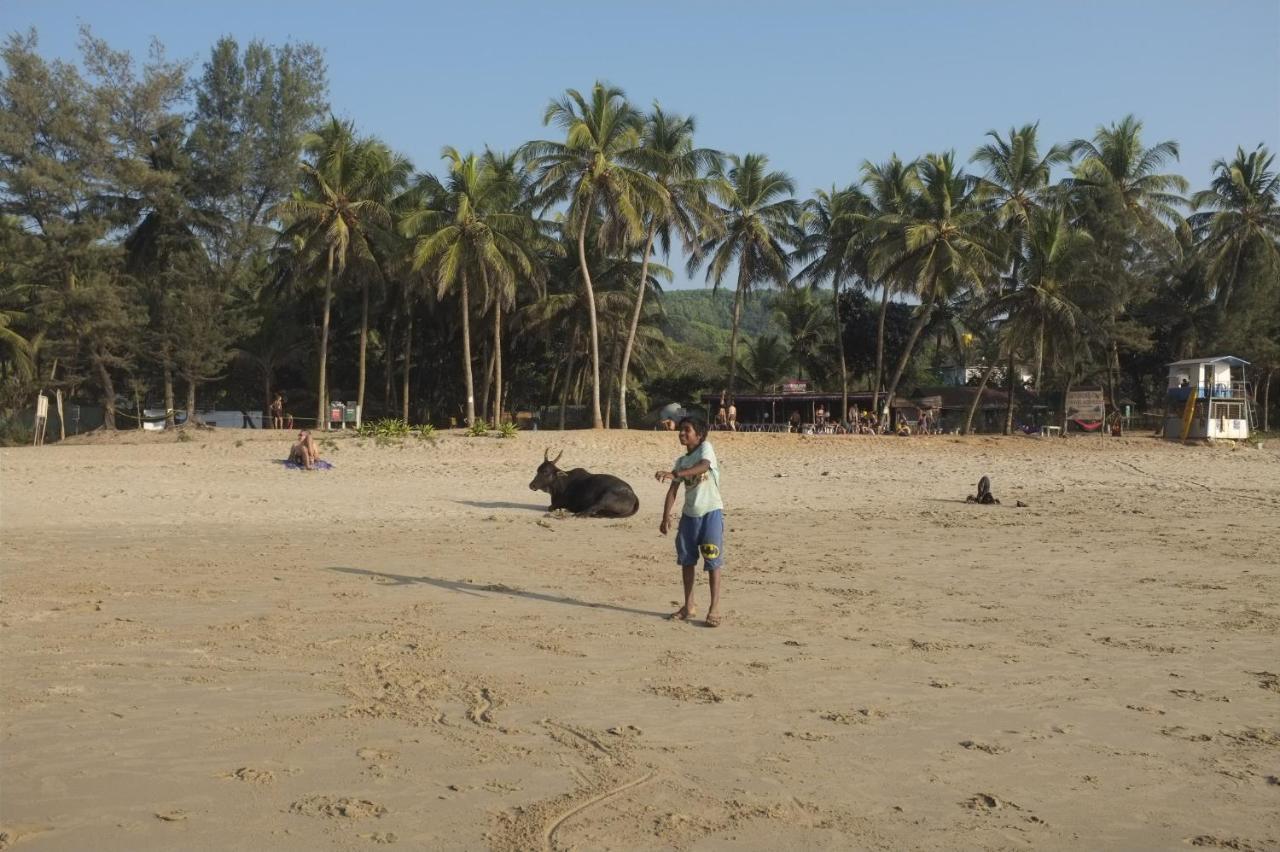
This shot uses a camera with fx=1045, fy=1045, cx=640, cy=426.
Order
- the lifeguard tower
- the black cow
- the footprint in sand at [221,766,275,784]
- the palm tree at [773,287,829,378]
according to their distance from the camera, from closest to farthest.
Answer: the footprint in sand at [221,766,275,784]
the black cow
the lifeguard tower
the palm tree at [773,287,829,378]

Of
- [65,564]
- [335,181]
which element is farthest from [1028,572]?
[335,181]

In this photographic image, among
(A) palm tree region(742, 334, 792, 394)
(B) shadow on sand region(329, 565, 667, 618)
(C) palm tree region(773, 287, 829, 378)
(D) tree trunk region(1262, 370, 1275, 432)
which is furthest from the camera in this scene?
(A) palm tree region(742, 334, 792, 394)

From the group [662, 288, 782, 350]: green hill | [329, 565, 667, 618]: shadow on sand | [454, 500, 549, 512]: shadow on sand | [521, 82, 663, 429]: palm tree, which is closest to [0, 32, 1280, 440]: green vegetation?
[521, 82, 663, 429]: palm tree

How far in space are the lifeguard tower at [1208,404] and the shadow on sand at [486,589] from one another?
28730 mm

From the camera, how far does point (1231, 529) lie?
13133 millimetres

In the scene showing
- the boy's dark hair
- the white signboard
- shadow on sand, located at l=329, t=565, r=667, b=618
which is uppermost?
the white signboard

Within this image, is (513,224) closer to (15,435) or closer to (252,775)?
(15,435)

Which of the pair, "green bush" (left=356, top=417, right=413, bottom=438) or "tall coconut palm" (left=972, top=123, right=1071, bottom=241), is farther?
"tall coconut palm" (left=972, top=123, right=1071, bottom=241)

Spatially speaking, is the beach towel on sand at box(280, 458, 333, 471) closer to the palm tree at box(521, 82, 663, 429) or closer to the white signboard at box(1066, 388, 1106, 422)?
the palm tree at box(521, 82, 663, 429)

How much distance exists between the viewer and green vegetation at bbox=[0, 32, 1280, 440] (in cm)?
3347

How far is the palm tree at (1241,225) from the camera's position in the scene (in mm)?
44312

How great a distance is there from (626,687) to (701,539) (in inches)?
80.1

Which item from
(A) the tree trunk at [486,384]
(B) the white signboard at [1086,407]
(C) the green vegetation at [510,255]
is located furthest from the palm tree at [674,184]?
(B) the white signboard at [1086,407]

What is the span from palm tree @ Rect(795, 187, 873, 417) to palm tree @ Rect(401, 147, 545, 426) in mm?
14730
